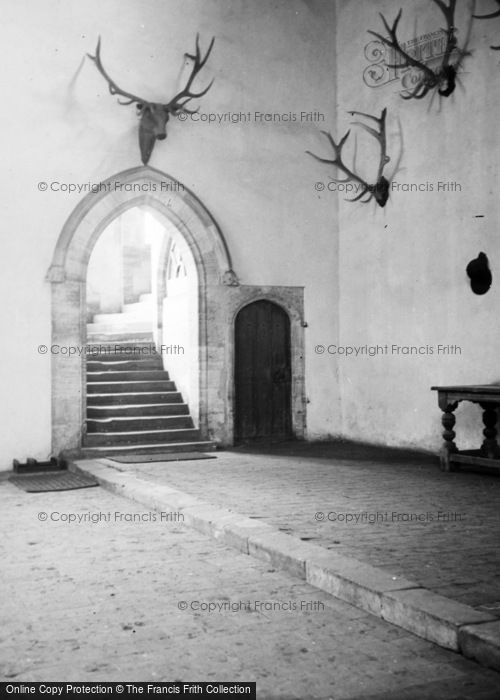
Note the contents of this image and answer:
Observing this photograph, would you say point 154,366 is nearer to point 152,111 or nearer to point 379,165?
point 152,111

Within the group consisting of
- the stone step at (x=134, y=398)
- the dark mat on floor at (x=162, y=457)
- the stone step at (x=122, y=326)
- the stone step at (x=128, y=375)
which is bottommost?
the dark mat on floor at (x=162, y=457)

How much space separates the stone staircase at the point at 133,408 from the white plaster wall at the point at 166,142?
0.83 metres

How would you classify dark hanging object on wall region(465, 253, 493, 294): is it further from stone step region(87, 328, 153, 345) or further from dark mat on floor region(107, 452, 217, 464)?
stone step region(87, 328, 153, 345)

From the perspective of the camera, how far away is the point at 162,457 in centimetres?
916

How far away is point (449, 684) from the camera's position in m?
2.95

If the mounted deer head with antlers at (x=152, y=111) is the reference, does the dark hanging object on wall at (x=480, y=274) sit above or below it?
below

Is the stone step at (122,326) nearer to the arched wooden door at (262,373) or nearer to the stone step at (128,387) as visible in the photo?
the stone step at (128,387)

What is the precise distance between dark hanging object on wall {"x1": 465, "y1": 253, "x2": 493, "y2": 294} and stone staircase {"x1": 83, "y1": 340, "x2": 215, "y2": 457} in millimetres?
Answer: 3789

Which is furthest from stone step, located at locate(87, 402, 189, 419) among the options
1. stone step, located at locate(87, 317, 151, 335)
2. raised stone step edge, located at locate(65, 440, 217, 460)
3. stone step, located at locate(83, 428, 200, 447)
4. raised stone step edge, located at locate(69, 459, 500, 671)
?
raised stone step edge, located at locate(69, 459, 500, 671)

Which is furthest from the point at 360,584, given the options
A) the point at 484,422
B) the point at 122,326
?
the point at 122,326

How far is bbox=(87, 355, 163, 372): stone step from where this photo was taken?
11180 mm

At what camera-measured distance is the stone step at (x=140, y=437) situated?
31.4 feet

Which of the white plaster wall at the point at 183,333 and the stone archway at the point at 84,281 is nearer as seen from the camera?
the stone archway at the point at 84,281

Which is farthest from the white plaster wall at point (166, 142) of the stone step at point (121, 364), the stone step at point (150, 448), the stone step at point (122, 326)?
the stone step at point (122, 326)
